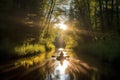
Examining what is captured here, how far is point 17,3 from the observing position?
99.5 ft

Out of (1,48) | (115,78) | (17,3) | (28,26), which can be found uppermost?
(17,3)

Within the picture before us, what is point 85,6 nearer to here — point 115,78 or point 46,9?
point 46,9

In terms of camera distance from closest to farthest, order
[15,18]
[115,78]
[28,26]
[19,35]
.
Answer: [115,78], [15,18], [19,35], [28,26]

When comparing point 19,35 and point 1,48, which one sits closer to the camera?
point 1,48

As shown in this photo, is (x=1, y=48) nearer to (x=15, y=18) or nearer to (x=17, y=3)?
(x=15, y=18)

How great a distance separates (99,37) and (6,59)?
18.7 metres

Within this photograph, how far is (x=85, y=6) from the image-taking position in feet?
152

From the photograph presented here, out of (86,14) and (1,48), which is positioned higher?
(86,14)

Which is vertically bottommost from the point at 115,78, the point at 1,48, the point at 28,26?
the point at 115,78

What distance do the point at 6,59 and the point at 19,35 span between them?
8297 mm

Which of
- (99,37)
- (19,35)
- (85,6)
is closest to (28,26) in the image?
(19,35)

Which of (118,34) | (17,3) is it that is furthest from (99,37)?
(17,3)

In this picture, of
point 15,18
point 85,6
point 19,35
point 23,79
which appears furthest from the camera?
point 85,6

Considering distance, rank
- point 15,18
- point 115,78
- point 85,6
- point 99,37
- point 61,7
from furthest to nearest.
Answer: point 61,7 → point 85,6 → point 99,37 → point 15,18 → point 115,78
